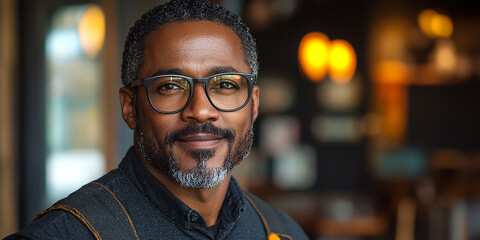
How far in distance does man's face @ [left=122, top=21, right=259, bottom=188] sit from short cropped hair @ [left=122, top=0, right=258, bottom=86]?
0.02 m

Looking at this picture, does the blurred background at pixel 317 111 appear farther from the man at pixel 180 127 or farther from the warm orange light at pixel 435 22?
the man at pixel 180 127

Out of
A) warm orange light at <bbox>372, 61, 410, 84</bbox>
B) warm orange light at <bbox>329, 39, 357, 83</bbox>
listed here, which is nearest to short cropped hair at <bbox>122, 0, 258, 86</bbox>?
warm orange light at <bbox>329, 39, 357, 83</bbox>

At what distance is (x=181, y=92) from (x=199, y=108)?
0.18 ft

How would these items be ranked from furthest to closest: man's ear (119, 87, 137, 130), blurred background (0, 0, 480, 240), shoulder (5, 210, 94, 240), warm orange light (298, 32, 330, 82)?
warm orange light (298, 32, 330, 82) < blurred background (0, 0, 480, 240) < man's ear (119, 87, 137, 130) < shoulder (5, 210, 94, 240)

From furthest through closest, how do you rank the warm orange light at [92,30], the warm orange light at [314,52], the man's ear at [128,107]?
the warm orange light at [314,52]
the warm orange light at [92,30]
the man's ear at [128,107]

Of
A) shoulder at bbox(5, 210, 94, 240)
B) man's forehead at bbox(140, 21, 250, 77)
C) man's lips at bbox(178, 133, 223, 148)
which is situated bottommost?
shoulder at bbox(5, 210, 94, 240)

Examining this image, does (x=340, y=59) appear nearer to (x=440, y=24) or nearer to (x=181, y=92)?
(x=440, y=24)

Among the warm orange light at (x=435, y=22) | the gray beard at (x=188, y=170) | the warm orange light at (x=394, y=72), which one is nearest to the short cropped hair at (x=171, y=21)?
the gray beard at (x=188, y=170)

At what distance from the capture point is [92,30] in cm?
359

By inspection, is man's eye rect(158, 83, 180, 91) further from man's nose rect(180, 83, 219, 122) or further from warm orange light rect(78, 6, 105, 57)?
warm orange light rect(78, 6, 105, 57)

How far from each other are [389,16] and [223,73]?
819cm

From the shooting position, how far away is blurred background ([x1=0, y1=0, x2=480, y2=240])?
12.3 feet

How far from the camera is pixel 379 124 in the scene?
27.3ft

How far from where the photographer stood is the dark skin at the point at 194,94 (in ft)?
3.96
